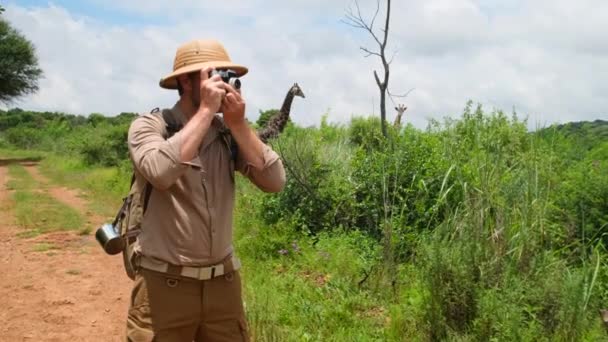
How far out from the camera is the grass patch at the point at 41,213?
9422mm

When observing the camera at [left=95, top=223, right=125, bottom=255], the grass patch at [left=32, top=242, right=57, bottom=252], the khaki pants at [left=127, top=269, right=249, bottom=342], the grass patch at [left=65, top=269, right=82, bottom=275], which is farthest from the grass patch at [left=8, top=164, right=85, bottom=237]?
the khaki pants at [left=127, top=269, right=249, bottom=342]

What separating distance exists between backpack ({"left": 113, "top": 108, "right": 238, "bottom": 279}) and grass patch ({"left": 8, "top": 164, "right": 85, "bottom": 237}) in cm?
703

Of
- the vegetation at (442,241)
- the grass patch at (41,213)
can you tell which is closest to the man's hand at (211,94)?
the vegetation at (442,241)

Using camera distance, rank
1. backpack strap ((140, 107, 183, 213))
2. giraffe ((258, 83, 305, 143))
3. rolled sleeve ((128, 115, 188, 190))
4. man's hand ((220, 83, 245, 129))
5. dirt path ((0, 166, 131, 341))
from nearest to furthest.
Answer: rolled sleeve ((128, 115, 188, 190))
man's hand ((220, 83, 245, 129))
backpack strap ((140, 107, 183, 213))
dirt path ((0, 166, 131, 341))
giraffe ((258, 83, 305, 143))

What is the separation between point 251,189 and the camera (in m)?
8.91

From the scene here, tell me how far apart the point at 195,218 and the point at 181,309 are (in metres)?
0.34

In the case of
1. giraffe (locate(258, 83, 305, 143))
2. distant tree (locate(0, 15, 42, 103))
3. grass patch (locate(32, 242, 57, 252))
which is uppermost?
distant tree (locate(0, 15, 42, 103))

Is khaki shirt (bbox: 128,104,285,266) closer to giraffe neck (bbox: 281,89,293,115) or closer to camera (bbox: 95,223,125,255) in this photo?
camera (bbox: 95,223,125,255)

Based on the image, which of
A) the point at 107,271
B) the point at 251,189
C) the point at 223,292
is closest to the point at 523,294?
the point at 223,292

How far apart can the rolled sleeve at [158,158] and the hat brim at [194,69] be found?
27cm

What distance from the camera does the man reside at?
7.75 feet

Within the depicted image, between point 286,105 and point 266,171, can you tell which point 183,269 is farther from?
point 286,105

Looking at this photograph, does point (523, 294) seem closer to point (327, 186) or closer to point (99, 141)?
point (327, 186)

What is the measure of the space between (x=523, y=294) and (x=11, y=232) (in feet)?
24.6
